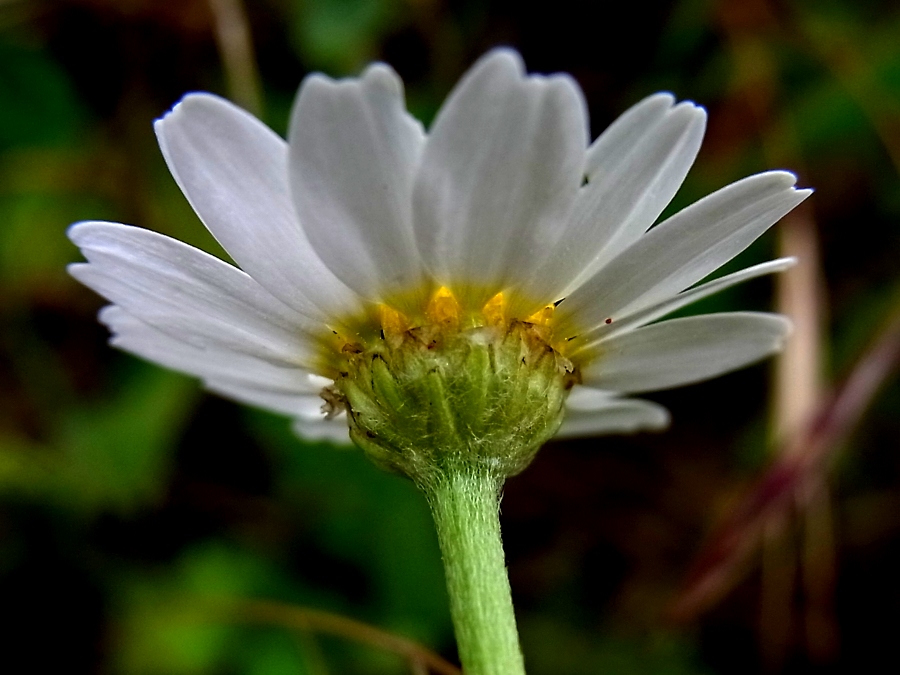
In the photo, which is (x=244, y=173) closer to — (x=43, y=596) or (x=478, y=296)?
(x=478, y=296)

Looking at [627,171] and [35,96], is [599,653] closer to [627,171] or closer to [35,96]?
[627,171]

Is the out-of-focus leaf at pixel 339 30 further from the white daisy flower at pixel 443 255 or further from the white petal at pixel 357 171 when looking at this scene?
the white petal at pixel 357 171

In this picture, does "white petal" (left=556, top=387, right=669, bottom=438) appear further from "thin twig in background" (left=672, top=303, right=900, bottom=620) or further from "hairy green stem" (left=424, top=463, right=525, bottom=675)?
"thin twig in background" (left=672, top=303, right=900, bottom=620)

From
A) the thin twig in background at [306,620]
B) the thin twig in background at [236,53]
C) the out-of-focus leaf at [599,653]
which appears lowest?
the out-of-focus leaf at [599,653]

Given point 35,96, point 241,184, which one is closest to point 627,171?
point 241,184

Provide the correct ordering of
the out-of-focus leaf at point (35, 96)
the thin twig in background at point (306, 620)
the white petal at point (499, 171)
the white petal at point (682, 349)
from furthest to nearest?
the out-of-focus leaf at point (35, 96) → the thin twig in background at point (306, 620) → the white petal at point (682, 349) → the white petal at point (499, 171)

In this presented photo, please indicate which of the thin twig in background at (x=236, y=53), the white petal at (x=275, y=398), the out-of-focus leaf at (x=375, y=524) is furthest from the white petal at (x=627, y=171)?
the thin twig in background at (x=236, y=53)
